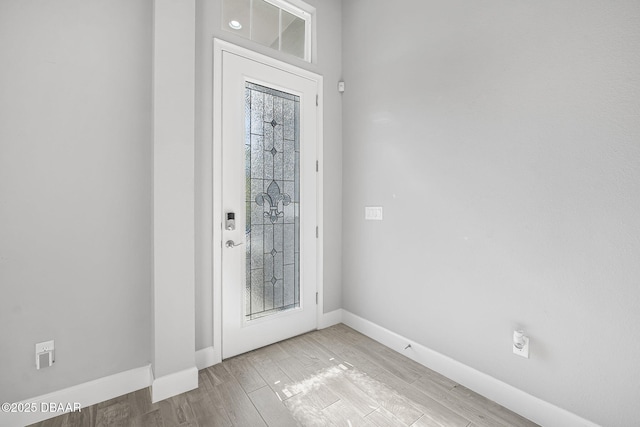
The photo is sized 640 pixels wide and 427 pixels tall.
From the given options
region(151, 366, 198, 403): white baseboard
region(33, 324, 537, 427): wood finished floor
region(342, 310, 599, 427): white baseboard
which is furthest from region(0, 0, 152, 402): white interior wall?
region(342, 310, 599, 427): white baseboard

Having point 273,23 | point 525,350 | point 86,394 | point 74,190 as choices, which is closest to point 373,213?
point 525,350

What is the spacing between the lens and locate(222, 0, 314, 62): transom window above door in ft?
7.57

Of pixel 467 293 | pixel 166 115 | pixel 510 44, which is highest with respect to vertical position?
pixel 510 44

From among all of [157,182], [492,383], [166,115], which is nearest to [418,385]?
[492,383]

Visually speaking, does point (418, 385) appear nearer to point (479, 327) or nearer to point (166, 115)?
point (479, 327)

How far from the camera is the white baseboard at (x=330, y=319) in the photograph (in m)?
2.83

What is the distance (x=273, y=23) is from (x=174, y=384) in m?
3.02

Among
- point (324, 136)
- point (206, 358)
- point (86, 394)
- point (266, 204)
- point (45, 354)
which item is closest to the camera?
point (45, 354)

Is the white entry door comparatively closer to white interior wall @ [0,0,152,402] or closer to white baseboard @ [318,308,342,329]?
white baseboard @ [318,308,342,329]

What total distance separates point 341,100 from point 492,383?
2.76 meters

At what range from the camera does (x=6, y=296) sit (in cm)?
155

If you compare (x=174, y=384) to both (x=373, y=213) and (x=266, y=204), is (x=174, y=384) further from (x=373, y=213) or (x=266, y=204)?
(x=373, y=213)

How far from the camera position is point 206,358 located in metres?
2.14

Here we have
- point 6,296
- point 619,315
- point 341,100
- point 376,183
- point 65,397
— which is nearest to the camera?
→ point 619,315
